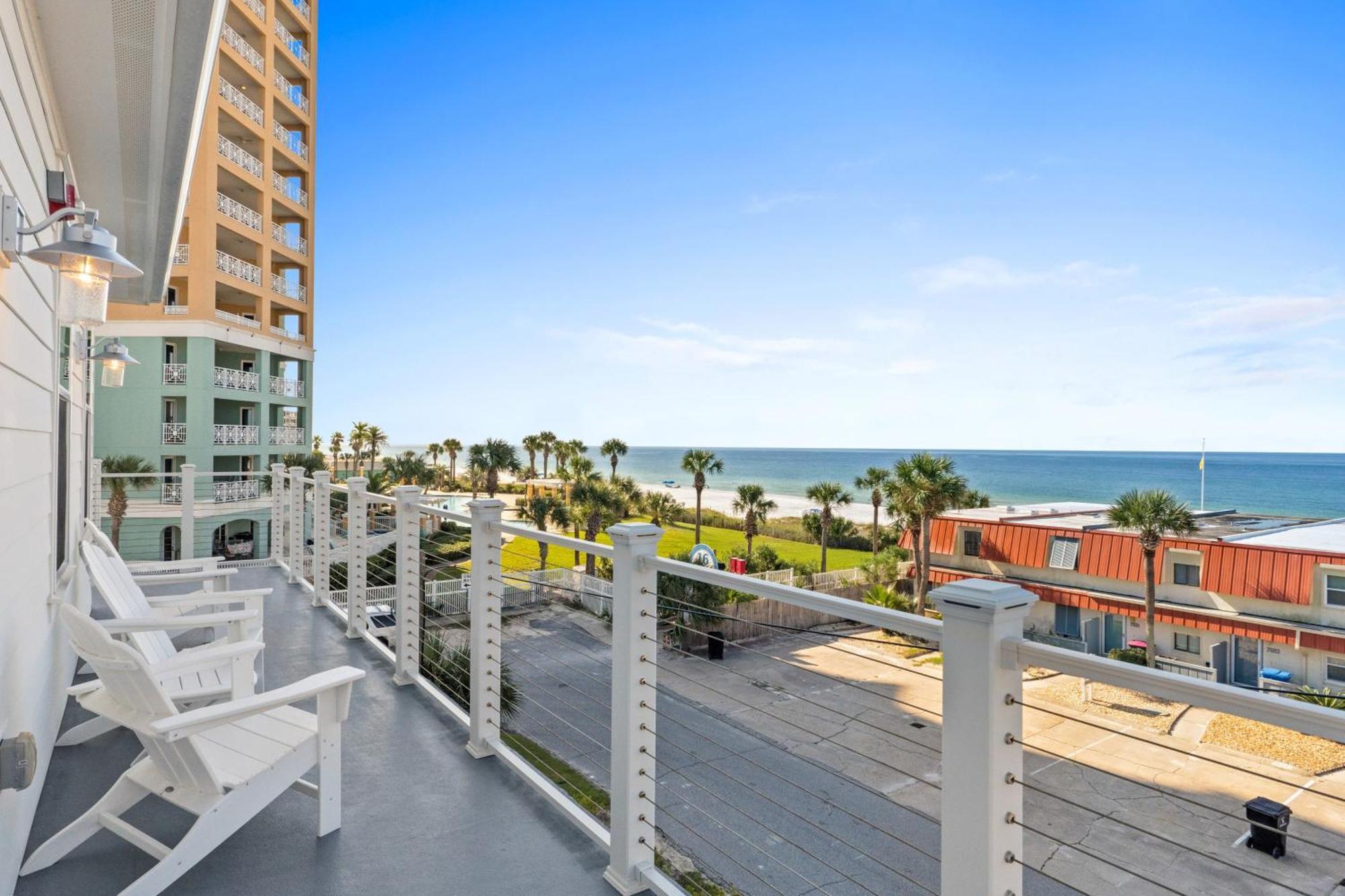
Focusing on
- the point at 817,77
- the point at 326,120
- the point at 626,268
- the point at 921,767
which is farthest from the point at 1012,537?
the point at 626,268

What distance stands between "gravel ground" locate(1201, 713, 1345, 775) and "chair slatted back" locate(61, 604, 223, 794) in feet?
58.7

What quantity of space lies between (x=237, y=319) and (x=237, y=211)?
3.05m

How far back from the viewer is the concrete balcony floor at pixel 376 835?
2455 mm

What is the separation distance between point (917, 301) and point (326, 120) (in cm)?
5783

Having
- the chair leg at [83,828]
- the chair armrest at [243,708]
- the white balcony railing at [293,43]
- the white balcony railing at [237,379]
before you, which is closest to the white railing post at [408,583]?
the chair armrest at [243,708]

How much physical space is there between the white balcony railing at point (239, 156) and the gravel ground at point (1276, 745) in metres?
27.8

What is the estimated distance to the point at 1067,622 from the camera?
22812 millimetres

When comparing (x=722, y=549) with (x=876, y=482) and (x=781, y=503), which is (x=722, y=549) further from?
(x=781, y=503)

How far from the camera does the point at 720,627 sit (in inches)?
874

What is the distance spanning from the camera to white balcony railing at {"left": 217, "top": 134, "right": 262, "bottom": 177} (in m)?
19.5

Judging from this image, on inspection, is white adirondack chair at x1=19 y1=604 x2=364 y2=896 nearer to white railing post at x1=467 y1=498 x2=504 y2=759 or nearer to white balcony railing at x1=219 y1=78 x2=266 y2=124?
white railing post at x1=467 y1=498 x2=504 y2=759

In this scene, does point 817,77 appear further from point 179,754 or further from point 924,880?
point 179,754

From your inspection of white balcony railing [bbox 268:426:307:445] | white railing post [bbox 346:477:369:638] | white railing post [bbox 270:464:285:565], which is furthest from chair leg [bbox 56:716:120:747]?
white balcony railing [bbox 268:426:307:445]

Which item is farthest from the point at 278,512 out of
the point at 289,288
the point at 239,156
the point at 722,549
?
the point at 722,549
